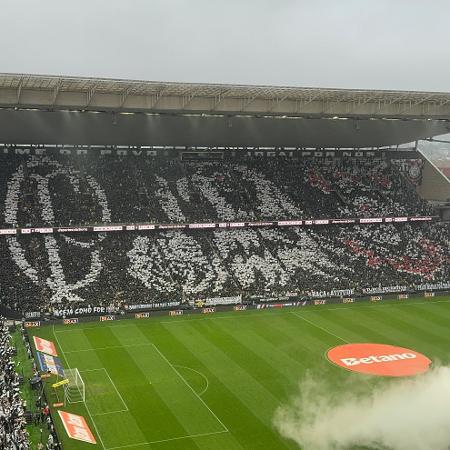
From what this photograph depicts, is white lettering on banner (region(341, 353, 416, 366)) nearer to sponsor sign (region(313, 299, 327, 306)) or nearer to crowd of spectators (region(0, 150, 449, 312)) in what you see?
sponsor sign (region(313, 299, 327, 306))

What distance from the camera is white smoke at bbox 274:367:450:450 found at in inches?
923

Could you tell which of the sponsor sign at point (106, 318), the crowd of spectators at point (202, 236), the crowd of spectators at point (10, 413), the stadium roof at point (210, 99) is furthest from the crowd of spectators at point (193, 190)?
the crowd of spectators at point (10, 413)

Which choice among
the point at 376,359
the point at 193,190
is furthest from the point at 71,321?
the point at 193,190

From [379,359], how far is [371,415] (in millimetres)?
10503

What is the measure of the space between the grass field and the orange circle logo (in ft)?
2.97

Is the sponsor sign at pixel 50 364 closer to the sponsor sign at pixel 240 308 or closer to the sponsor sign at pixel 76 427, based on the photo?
the sponsor sign at pixel 76 427

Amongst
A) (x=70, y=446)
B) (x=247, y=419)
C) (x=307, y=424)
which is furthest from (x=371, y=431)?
(x=70, y=446)

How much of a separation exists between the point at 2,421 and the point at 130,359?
14.7 meters

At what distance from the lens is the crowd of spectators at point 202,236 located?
48906 mm

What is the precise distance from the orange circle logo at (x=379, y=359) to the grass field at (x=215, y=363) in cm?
90

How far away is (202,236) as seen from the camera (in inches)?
2265

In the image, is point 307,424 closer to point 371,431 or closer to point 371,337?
point 371,431

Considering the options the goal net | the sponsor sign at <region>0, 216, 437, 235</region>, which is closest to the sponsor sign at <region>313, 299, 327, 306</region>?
the sponsor sign at <region>0, 216, 437, 235</region>

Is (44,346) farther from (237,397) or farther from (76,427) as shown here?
(237,397)
